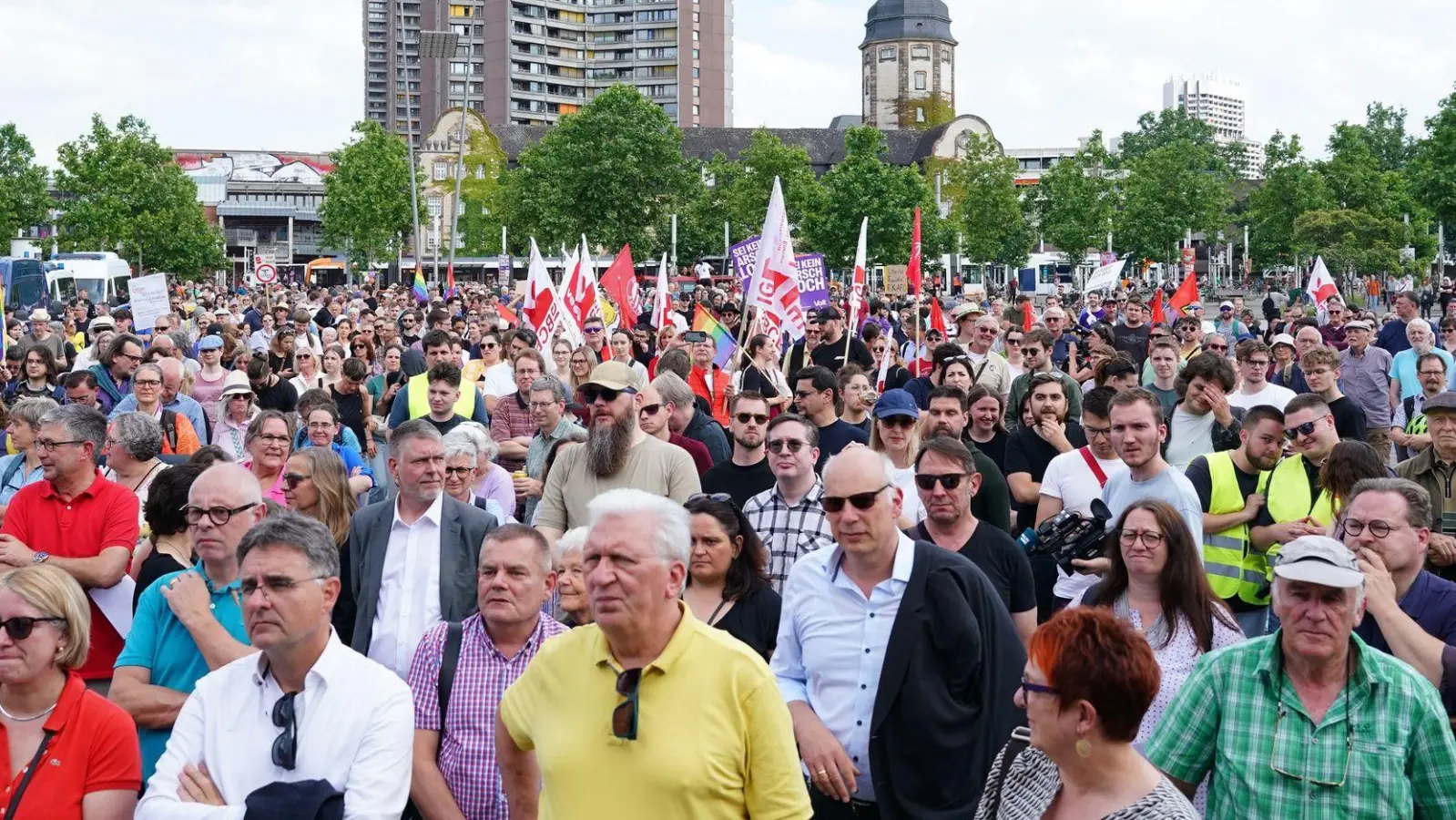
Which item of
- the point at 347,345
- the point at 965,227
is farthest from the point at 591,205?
the point at 347,345

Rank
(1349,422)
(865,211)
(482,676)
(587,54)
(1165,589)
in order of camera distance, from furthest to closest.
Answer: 1. (587,54)
2. (865,211)
3. (1349,422)
4. (1165,589)
5. (482,676)

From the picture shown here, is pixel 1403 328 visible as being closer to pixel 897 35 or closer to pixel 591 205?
pixel 591 205

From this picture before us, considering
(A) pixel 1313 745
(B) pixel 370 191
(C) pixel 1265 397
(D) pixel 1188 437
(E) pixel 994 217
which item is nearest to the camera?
(A) pixel 1313 745

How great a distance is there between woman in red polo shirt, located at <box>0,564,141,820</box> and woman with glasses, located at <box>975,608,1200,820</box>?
244 cm

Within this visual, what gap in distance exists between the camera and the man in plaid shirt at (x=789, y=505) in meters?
6.66

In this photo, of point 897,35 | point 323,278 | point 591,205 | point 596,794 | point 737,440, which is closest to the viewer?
point 596,794

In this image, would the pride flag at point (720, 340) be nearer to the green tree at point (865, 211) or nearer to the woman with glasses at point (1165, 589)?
the woman with glasses at point (1165, 589)

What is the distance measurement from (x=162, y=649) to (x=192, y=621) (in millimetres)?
190

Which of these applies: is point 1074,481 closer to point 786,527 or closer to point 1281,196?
point 786,527

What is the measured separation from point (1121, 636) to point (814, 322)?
11585 mm

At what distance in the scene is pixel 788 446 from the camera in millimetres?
6773

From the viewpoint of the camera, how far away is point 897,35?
13688 cm

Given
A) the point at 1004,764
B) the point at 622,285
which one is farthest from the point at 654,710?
the point at 622,285

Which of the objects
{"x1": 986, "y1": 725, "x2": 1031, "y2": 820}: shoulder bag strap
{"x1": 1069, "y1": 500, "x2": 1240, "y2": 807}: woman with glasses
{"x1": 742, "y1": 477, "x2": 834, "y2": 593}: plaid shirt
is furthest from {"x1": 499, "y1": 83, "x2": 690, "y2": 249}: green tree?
{"x1": 986, "y1": 725, "x2": 1031, "y2": 820}: shoulder bag strap
